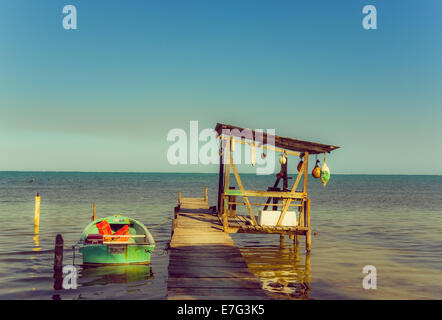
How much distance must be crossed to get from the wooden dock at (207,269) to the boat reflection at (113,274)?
1.86 meters

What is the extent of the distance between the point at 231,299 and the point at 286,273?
785 centimetres

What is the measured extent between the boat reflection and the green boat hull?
23 centimetres

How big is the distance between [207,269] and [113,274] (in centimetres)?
559

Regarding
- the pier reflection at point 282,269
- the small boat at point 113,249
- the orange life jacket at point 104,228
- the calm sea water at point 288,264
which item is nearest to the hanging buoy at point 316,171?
the pier reflection at point 282,269

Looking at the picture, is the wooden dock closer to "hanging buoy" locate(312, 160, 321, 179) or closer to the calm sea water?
the calm sea water

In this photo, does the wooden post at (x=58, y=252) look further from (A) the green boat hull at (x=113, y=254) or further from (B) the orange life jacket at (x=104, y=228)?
(B) the orange life jacket at (x=104, y=228)

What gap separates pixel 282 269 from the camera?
17.5m

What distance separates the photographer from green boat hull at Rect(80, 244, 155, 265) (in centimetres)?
1675

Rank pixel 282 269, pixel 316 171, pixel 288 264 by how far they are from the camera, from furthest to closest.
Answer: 1. pixel 316 171
2. pixel 288 264
3. pixel 282 269

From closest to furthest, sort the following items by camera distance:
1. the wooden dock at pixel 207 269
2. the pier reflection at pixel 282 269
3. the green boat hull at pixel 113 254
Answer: the wooden dock at pixel 207 269 → the pier reflection at pixel 282 269 → the green boat hull at pixel 113 254

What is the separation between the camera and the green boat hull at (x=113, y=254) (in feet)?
55.0

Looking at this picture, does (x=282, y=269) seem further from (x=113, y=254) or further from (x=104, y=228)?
(x=104, y=228)

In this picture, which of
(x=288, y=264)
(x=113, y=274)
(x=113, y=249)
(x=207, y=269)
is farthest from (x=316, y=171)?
(x=113, y=274)
